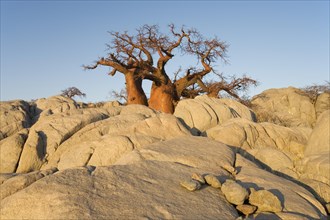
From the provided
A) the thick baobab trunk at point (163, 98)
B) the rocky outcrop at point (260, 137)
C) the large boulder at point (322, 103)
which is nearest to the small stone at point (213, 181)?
the rocky outcrop at point (260, 137)

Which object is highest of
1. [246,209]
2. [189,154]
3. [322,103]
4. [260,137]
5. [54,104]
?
[322,103]

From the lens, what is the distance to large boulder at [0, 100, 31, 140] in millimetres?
17455

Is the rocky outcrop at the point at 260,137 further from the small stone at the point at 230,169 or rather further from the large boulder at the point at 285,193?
the small stone at the point at 230,169

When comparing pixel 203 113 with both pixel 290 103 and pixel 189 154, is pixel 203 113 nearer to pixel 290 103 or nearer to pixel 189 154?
pixel 189 154

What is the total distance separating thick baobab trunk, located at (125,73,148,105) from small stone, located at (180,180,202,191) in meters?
17.2

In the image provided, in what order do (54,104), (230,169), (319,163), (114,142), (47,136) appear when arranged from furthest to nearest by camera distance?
(54,104), (47,136), (114,142), (319,163), (230,169)

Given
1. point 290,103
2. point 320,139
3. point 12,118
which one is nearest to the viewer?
point 320,139

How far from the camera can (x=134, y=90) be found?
2353 cm

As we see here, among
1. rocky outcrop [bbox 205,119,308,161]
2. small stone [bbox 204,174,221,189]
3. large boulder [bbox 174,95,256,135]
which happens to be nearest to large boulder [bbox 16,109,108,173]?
large boulder [bbox 174,95,256,135]

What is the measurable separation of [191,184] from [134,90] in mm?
17600

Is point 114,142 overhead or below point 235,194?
overhead

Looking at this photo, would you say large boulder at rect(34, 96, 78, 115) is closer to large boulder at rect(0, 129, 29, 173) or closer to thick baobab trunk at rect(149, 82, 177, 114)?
thick baobab trunk at rect(149, 82, 177, 114)

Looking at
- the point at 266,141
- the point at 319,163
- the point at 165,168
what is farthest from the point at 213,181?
the point at 266,141

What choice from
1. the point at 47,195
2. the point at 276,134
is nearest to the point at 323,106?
the point at 276,134
